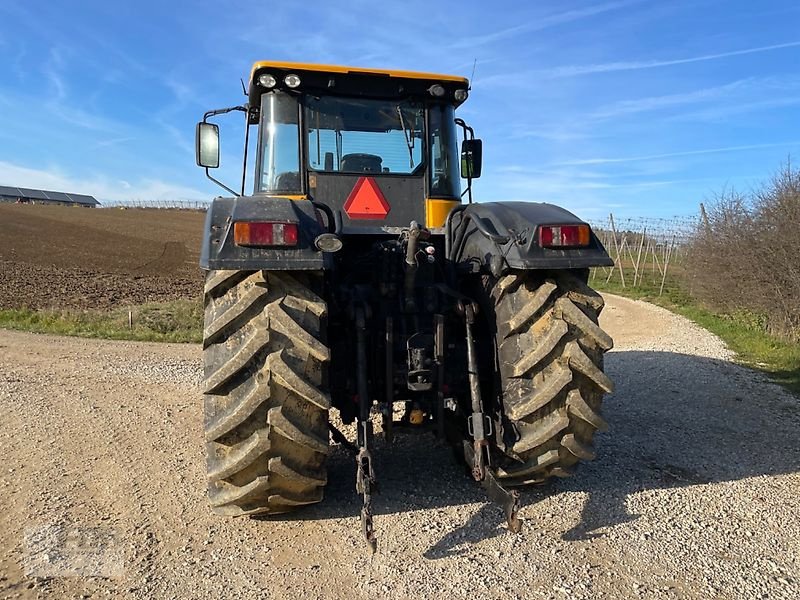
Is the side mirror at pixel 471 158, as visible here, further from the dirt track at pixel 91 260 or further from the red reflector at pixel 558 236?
the dirt track at pixel 91 260

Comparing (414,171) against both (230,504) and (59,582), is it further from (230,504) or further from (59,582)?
(59,582)

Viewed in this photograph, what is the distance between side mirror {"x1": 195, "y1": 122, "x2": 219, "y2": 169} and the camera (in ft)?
16.0

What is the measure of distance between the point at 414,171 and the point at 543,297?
5.06 feet

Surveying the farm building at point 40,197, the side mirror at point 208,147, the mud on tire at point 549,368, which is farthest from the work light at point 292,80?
the farm building at point 40,197

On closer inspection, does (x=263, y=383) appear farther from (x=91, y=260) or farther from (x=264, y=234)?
(x=91, y=260)

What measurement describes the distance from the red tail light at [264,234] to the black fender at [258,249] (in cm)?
3

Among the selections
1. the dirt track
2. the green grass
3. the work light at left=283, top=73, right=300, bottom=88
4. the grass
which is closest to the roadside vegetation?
the grass

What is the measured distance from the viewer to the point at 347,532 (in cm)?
340

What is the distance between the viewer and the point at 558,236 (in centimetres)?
338

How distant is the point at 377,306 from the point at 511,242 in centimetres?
87

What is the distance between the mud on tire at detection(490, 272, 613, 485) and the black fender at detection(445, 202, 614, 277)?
0.16 meters

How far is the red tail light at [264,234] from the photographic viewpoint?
3049 millimetres

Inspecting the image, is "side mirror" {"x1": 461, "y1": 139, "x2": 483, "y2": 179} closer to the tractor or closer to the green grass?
the tractor

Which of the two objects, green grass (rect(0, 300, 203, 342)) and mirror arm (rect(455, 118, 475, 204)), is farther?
green grass (rect(0, 300, 203, 342))
